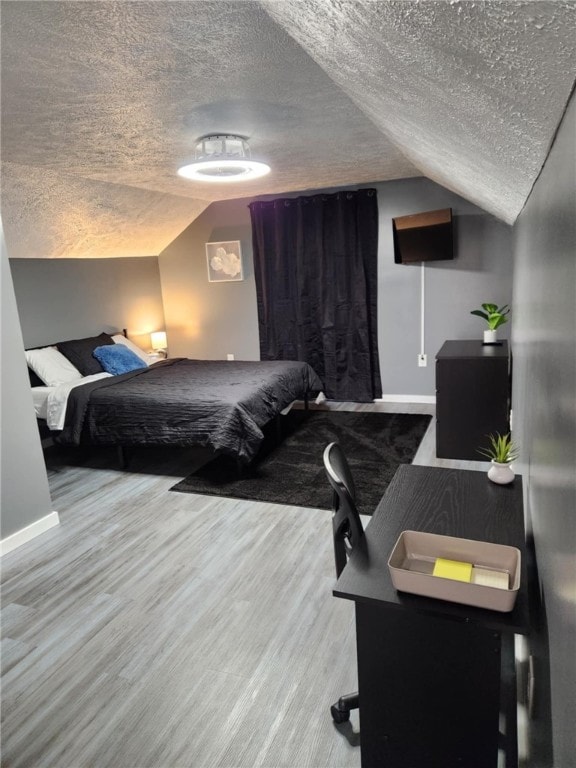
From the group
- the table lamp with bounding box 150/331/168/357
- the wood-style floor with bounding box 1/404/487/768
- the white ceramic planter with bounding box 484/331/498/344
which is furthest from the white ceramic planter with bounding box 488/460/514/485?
the table lamp with bounding box 150/331/168/357

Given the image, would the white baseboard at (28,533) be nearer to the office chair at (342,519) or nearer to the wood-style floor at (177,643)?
the wood-style floor at (177,643)

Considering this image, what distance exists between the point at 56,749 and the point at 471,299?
4.73 m

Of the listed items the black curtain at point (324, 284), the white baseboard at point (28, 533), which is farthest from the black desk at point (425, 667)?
the black curtain at point (324, 284)

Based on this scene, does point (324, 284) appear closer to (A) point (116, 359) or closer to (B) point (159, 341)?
(B) point (159, 341)

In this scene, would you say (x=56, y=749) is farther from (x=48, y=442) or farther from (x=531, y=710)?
(x=48, y=442)

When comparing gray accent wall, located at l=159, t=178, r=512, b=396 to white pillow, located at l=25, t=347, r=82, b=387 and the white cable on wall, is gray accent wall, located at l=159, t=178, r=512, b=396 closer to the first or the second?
the white cable on wall

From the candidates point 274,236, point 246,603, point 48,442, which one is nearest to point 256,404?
point 246,603

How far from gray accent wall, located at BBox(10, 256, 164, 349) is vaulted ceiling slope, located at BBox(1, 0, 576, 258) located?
30 cm

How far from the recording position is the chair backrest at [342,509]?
4.87 feet

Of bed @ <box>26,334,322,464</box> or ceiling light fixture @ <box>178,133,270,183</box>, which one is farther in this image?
bed @ <box>26,334,322,464</box>

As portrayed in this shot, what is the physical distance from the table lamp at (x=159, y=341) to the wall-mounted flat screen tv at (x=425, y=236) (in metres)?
2.99

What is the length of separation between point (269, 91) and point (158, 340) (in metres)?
4.15

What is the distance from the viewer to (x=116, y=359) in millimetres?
4887

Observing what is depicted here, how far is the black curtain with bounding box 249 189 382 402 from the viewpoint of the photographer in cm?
531
